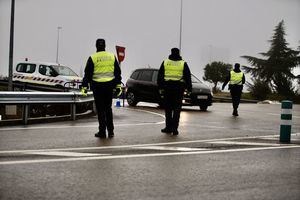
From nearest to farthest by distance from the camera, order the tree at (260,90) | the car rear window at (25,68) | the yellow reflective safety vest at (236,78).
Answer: the yellow reflective safety vest at (236,78) → the car rear window at (25,68) → the tree at (260,90)

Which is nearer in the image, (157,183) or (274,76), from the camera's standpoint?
(157,183)

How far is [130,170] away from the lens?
6656 mm

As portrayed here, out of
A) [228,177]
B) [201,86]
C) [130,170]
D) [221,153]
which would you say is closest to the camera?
[228,177]

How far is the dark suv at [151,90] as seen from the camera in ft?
71.9

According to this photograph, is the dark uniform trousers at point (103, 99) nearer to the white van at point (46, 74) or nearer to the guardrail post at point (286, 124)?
the guardrail post at point (286, 124)

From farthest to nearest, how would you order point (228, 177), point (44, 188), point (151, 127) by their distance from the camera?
point (151, 127) → point (228, 177) → point (44, 188)

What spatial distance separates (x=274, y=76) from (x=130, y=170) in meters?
58.9

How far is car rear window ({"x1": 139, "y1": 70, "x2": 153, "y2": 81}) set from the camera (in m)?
23.2

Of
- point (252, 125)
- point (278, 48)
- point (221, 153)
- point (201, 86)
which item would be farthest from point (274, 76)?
point (221, 153)

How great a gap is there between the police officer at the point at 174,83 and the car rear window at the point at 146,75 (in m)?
11.2

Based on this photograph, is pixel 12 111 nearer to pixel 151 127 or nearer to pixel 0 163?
pixel 151 127

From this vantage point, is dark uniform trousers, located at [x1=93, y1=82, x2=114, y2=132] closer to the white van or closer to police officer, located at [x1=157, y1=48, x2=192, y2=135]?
police officer, located at [x1=157, y1=48, x2=192, y2=135]

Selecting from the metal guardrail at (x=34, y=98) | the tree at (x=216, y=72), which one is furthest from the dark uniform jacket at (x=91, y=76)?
the tree at (x=216, y=72)

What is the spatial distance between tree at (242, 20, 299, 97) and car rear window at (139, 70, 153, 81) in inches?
1654
